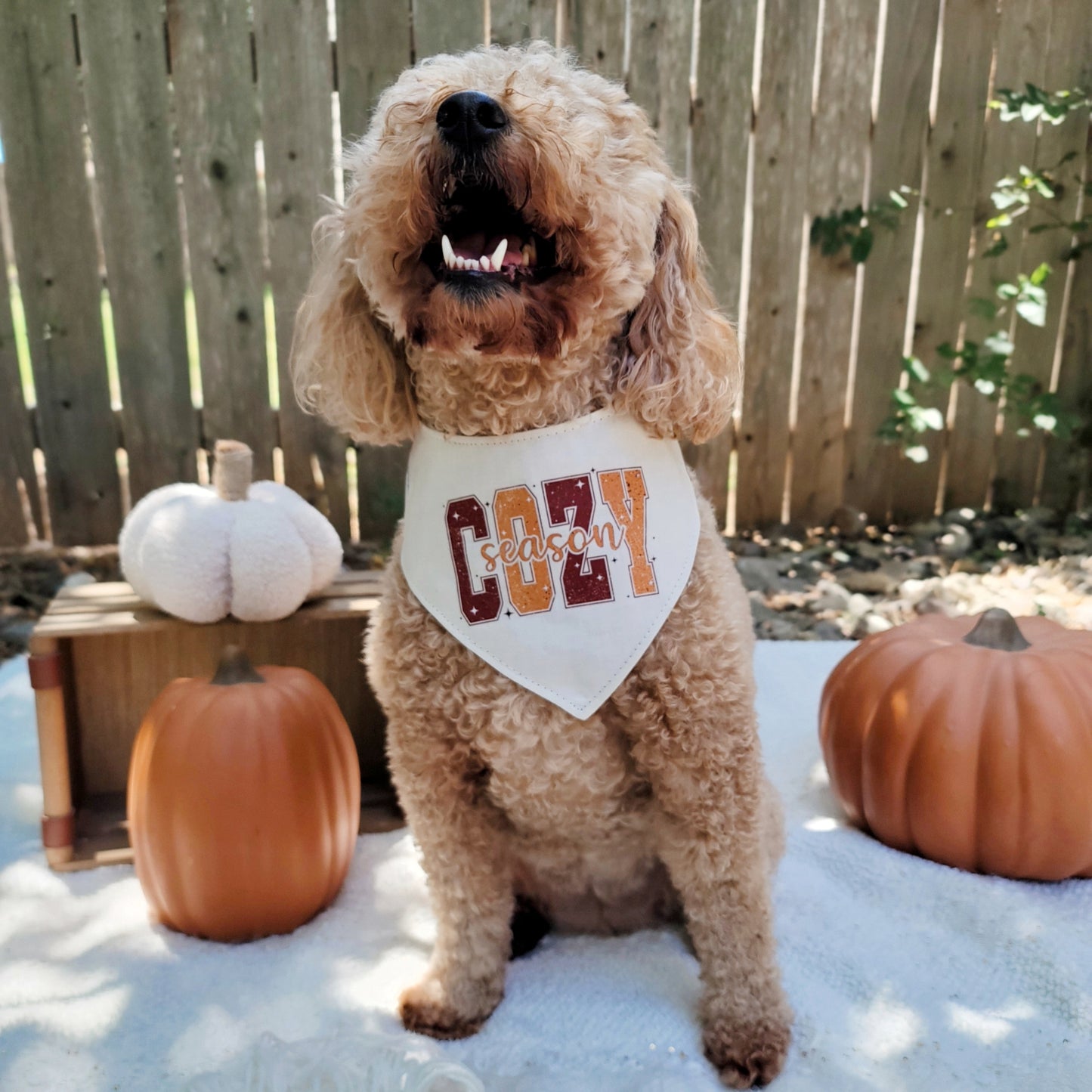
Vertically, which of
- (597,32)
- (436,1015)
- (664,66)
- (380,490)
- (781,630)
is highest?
(597,32)

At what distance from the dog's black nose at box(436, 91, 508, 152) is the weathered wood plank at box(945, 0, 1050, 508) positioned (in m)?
2.89

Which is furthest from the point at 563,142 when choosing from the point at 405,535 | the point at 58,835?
the point at 58,835

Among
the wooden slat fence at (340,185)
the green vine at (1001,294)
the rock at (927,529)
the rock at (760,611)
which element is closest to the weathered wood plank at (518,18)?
the wooden slat fence at (340,185)

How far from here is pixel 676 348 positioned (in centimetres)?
145

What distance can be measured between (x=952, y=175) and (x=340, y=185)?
2.22m

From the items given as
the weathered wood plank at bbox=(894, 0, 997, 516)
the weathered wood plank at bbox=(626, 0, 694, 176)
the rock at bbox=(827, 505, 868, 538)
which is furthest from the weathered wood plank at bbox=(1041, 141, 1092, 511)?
the weathered wood plank at bbox=(626, 0, 694, 176)

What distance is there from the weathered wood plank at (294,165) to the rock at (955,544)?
7.52 ft

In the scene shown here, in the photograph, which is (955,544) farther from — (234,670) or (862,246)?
(234,670)

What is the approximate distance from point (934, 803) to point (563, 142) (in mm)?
1412

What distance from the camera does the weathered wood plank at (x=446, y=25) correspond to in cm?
325

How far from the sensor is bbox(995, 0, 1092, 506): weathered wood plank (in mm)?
A: 3512

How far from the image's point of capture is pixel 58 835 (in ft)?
6.48

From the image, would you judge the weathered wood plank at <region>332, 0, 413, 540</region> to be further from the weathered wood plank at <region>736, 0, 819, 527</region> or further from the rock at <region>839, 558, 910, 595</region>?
the rock at <region>839, 558, 910, 595</region>

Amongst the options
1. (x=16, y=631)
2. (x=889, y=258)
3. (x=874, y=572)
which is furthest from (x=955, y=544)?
(x=16, y=631)
